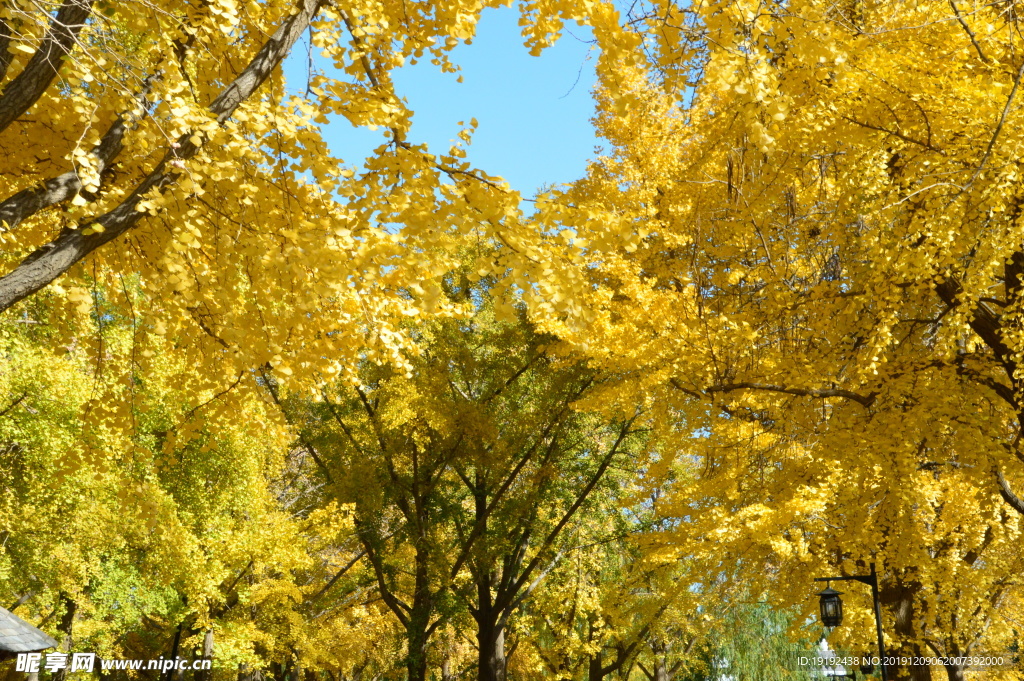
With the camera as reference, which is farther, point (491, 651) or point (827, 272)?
point (491, 651)

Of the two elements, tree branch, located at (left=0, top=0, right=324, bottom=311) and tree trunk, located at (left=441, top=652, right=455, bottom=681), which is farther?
tree trunk, located at (left=441, top=652, right=455, bottom=681)

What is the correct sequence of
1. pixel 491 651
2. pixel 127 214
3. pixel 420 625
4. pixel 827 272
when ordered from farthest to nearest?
pixel 491 651
pixel 420 625
pixel 827 272
pixel 127 214

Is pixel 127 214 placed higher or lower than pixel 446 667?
higher

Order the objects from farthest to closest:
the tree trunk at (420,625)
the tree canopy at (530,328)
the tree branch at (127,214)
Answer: the tree trunk at (420,625) < the tree canopy at (530,328) < the tree branch at (127,214)

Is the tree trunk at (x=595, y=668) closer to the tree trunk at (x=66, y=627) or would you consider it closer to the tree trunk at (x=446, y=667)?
the tree trunk at (x=446, y=667)

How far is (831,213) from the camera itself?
739 centimetres

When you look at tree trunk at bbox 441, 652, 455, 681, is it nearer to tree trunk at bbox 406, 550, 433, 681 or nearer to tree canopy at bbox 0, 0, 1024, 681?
tree canopy at bbox 0, 0, 1024, 681

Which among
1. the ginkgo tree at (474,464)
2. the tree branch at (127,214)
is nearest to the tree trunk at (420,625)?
the ginkgo tree at (474,464)

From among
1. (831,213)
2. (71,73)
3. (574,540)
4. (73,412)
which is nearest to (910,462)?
(831,213)

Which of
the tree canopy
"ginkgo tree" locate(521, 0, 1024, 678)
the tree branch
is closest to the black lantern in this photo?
"ginkgo tree" locate(521, 0, 1024, 678)

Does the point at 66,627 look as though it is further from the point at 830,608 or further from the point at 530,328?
the point at 830,608

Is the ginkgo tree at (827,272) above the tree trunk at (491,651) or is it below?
above

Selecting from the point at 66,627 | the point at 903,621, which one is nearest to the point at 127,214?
the point at 903,621

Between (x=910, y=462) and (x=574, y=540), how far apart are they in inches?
299
